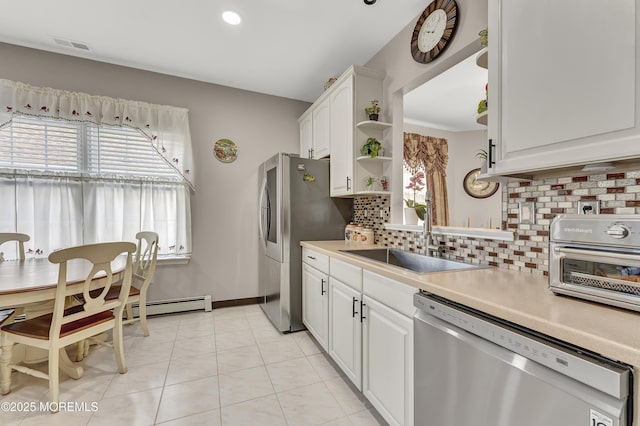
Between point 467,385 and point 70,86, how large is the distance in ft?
12.7

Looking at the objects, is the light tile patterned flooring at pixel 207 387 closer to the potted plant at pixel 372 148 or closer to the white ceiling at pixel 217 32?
the potted plant at pixel 372 148

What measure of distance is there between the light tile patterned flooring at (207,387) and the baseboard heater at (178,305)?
41 cm

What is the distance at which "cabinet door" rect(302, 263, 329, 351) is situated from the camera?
83.8 inches

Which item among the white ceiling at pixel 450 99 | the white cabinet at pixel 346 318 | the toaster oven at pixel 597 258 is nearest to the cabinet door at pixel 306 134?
the white ceiling at pixel 450 99

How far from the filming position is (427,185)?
156 inches

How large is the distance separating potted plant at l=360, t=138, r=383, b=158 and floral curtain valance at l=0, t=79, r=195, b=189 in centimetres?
194

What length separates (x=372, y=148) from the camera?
2.36 metres

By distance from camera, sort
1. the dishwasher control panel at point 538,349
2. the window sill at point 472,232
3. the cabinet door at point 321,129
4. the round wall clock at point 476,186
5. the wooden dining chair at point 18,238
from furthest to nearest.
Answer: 1. the round wall clock at point 476,186
2. the cabinet door at point 321,129
3. the wooden dining chair at point 18,238
4. the window sill at point 472,232
5. the dishwasher control panel at point 538,349

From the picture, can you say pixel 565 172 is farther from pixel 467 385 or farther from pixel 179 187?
pixel 179 187

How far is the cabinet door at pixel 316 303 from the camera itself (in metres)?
2.13

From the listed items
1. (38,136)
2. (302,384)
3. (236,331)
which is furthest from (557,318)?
(38,136)

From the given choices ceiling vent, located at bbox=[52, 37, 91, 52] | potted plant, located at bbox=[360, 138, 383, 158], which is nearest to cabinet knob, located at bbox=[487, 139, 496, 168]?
potted plant, located at bbox=[360, 138, 383, 158]

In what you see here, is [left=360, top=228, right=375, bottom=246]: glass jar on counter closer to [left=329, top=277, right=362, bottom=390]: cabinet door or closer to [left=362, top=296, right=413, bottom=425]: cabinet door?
[left=329, top=277, right=362, bottom=390]: cabinet door

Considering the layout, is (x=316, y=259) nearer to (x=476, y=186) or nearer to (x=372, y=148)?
(x=372, y=148)
